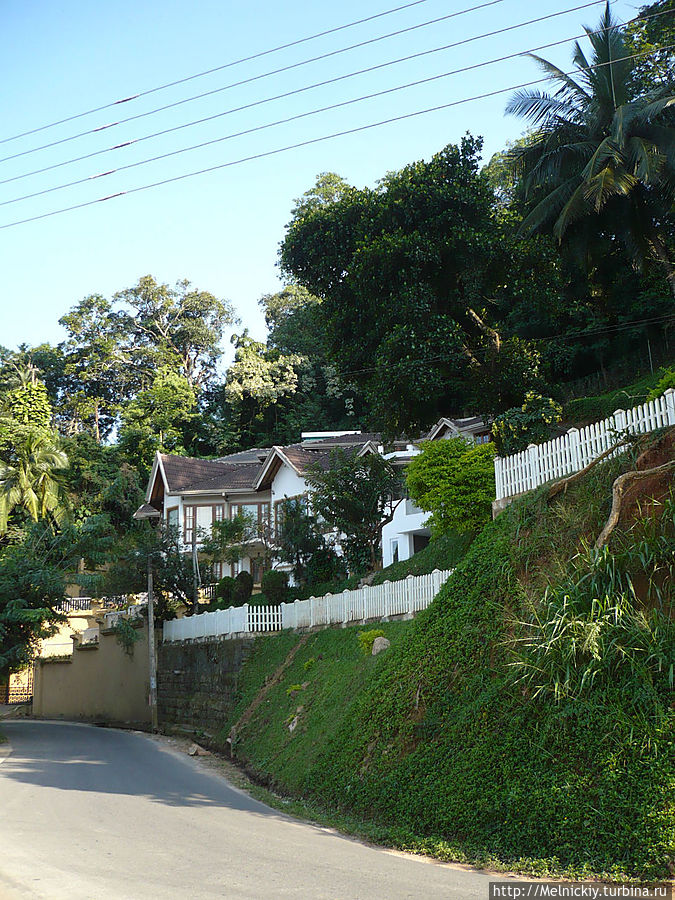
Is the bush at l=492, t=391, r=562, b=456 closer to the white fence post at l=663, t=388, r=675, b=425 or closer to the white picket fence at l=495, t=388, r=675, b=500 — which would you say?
the white picket fence at l=495, t=388, r=675, b=500

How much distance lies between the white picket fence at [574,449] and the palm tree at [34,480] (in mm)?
32235

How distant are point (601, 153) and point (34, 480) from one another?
109 feet

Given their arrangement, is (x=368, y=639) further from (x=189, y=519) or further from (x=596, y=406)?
(x=189, y=519)

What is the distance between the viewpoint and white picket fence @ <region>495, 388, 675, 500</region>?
509 inches

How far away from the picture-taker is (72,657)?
3641 centimetres

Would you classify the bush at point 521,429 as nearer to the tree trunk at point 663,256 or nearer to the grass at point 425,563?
the grass at point 425,563

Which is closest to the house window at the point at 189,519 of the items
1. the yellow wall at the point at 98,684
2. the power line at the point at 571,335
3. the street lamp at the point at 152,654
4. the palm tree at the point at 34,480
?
the palm tree at the point at 34,480

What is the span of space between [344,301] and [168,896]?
953 inches

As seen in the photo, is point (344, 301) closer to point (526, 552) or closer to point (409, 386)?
point (409, 386)

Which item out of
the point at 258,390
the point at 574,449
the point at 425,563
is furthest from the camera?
Result: the point at 258,390

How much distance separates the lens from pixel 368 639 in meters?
17.8

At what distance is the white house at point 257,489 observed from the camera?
3372 cm

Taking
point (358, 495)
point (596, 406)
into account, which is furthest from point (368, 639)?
point (596, 406)

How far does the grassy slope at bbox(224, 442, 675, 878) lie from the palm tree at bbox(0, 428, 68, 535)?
30.9 meters
